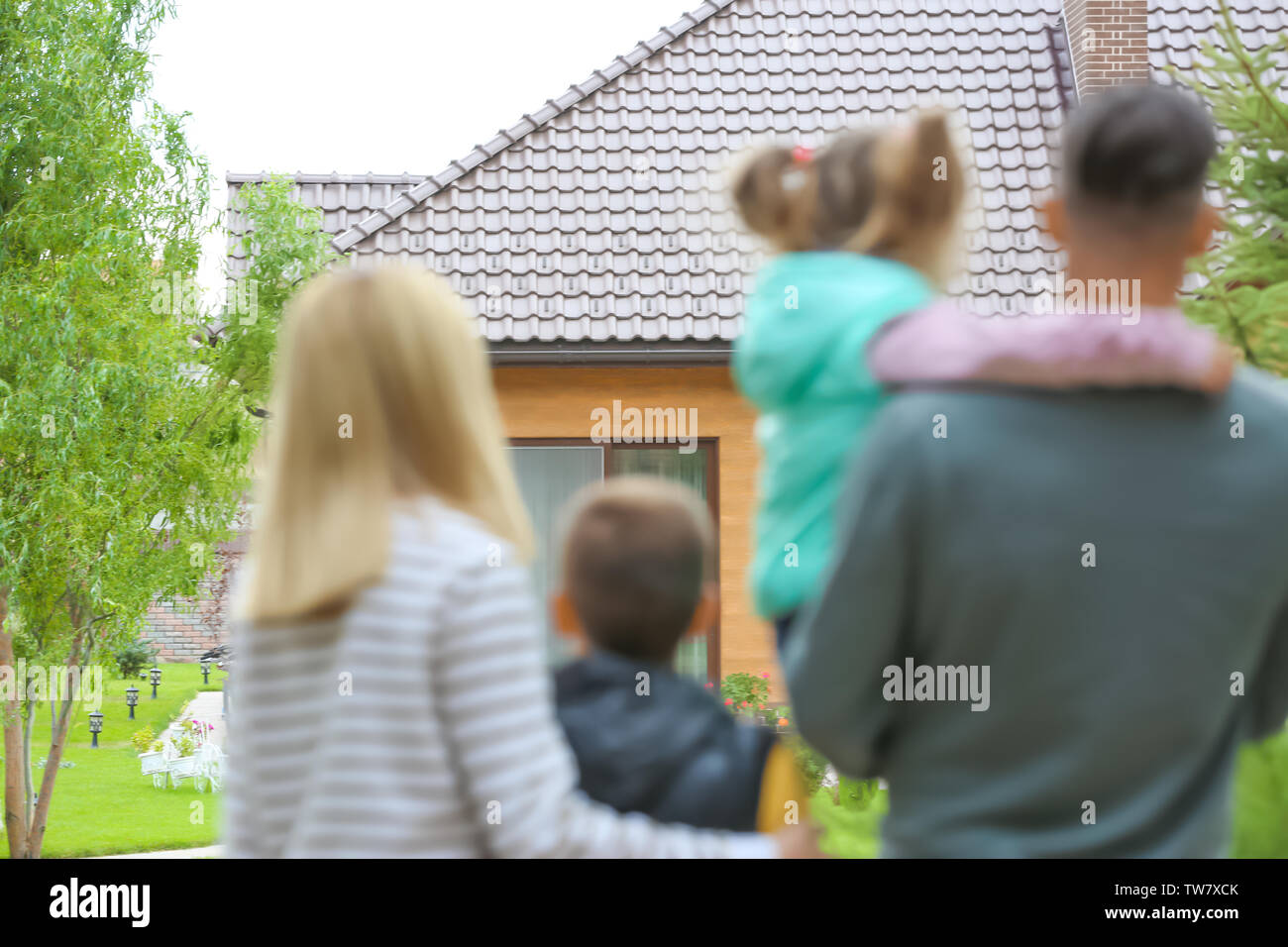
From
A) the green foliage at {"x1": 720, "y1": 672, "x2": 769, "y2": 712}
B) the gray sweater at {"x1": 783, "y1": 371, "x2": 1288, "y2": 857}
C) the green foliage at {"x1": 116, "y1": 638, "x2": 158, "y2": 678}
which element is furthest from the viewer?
the green foliage at {"x1": 116, "y1": 638, "x2": 158, "y2": 678}

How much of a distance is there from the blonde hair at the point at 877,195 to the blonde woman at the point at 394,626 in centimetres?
49

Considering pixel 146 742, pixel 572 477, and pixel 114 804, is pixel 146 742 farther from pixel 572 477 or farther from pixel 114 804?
pixel 572 477

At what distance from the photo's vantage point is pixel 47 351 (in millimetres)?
7902

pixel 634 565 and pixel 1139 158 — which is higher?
pixel 1139 158

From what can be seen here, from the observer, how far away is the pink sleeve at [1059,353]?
1328mm

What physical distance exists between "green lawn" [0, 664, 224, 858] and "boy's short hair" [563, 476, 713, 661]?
8.16 meters

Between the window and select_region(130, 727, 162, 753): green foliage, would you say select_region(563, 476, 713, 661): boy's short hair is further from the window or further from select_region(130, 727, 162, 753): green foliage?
select_region(130, 727, 162, 753): green foliage

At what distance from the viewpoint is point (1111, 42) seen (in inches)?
412

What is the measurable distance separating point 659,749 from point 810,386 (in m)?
0.51

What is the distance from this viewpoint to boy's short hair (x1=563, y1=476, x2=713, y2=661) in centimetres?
163

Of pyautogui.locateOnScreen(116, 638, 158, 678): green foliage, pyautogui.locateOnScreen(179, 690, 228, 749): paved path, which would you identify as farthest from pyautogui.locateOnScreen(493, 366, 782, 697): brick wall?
pyautogui.locateOnScreen(116, 638, 158, 678): green foliage

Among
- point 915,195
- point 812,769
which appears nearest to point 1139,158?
point 915,195

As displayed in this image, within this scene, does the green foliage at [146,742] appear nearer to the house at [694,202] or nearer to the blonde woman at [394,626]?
the house at [694,202]
